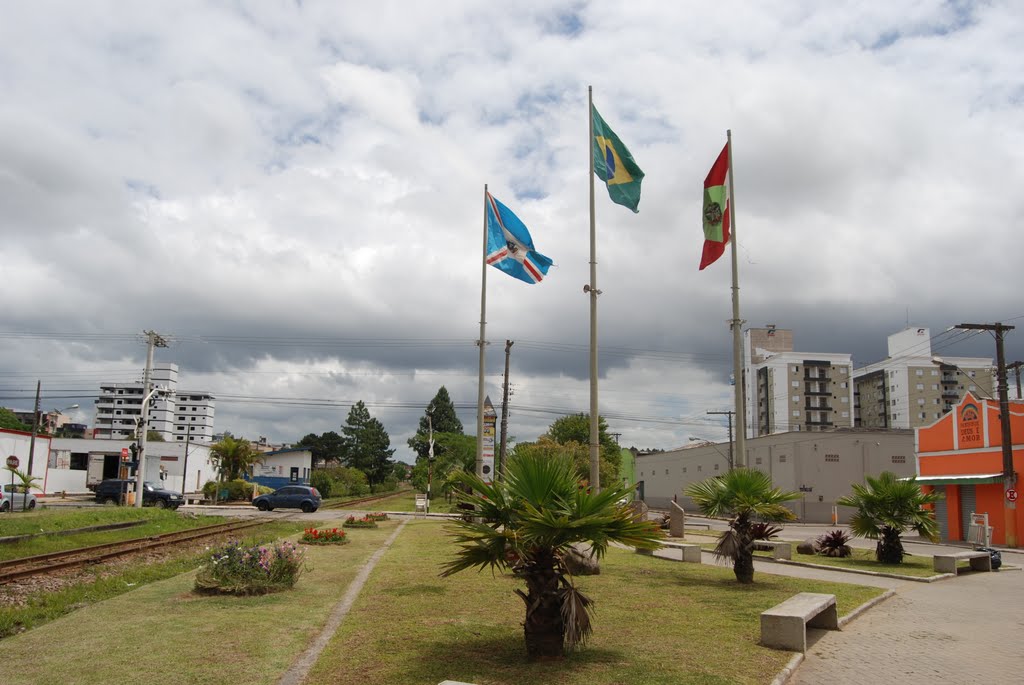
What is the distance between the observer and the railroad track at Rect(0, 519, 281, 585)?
15734 mm

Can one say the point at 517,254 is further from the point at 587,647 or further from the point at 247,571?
the point at 587,647

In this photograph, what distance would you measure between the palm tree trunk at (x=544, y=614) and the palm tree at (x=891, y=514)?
13.4 meters

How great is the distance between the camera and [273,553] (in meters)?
12.1

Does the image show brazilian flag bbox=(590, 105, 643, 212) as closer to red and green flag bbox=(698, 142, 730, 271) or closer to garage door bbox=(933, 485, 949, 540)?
red and green flag bbox=(698, 142, 730, 271)

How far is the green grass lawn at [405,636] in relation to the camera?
280 inches

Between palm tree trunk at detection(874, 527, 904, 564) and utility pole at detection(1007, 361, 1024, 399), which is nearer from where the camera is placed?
palm tree trunk at detection(874, 527, 904, 564)

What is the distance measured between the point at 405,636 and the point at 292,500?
39407mm

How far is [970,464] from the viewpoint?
118 ft

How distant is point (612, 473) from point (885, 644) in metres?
65.1

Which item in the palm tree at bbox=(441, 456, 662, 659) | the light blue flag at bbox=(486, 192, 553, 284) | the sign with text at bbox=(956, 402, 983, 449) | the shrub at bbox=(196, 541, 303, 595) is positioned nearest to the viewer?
the palm tree at bbox=(441, 456, 662, 659)

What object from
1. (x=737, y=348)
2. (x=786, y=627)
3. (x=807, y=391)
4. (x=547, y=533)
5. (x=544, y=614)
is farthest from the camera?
(x=807, y=391)

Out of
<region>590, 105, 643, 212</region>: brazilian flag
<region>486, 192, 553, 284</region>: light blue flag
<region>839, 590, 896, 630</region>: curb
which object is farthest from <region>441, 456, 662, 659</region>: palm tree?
<region>486, 192, 553, 284</region>: light blue flag

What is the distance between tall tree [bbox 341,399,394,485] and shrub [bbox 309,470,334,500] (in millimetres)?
41544

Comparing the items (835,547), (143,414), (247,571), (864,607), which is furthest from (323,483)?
(864,607)
